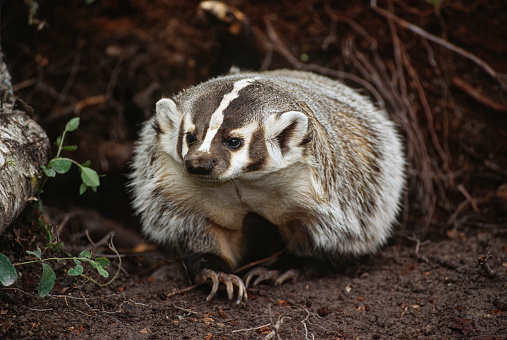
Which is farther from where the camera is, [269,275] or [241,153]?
[269,275]

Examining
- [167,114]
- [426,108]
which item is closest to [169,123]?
[167,114]

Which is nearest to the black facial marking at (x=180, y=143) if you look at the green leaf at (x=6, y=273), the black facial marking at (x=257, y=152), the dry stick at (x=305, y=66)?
the black facial marking at (x=257, y=152)

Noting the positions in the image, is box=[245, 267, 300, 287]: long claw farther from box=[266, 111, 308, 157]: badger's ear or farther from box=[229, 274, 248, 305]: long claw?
box=[266, 111, 308, 157]: badger's ear

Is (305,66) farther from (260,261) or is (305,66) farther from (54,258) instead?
(54,258)

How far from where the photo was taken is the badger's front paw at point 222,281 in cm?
230

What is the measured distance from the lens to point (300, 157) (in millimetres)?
2104

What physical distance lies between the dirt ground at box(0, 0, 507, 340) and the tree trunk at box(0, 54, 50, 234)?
1.01ft

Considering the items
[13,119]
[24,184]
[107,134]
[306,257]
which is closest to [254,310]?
[306,257]

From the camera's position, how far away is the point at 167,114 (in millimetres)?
2146

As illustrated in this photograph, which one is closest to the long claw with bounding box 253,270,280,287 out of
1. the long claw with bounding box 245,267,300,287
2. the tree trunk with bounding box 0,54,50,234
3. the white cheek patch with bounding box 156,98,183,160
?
the long claw with bounding box 245,267,300,287

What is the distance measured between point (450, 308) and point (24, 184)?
1.87 meters

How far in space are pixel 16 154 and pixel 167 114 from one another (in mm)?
637

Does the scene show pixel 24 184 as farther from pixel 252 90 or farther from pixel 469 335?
pixel 469 335

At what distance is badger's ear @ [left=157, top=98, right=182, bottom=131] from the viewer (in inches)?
83.0
